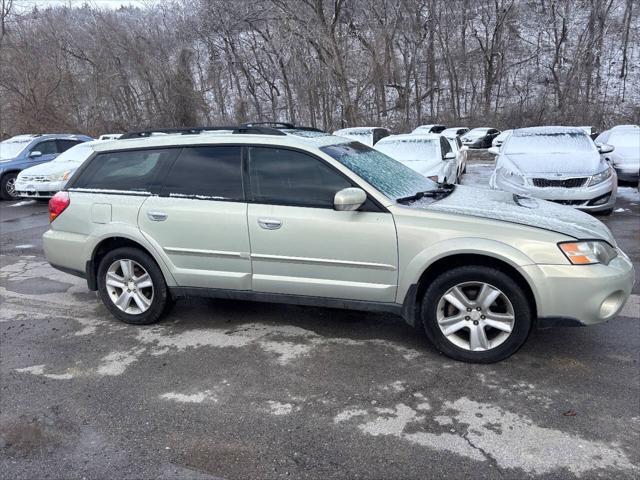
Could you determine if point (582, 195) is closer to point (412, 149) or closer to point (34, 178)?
point (412, 149)

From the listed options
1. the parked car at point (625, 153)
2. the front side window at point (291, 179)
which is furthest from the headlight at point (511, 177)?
the front side window at point (291, 179)

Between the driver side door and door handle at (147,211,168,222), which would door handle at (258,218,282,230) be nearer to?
the driver side door

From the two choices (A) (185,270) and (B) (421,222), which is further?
(A) (185,270)

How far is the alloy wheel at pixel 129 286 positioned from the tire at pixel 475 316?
97.3 inches

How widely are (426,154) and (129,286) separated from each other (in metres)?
8.00

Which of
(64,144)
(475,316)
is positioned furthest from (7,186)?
(475,316)

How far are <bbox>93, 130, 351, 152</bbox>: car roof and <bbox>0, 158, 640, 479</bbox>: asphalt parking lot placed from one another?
160 centimetres

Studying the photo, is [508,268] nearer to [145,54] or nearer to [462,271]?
[462,271]

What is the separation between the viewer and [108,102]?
31703mm

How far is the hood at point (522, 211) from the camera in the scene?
3652mm

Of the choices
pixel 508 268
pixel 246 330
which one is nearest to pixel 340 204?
pixel 508 268

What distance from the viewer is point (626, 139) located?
13.9 m

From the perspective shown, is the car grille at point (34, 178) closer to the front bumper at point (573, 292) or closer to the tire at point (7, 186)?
the tire at point (7, 186)

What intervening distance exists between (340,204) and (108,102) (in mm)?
32023
